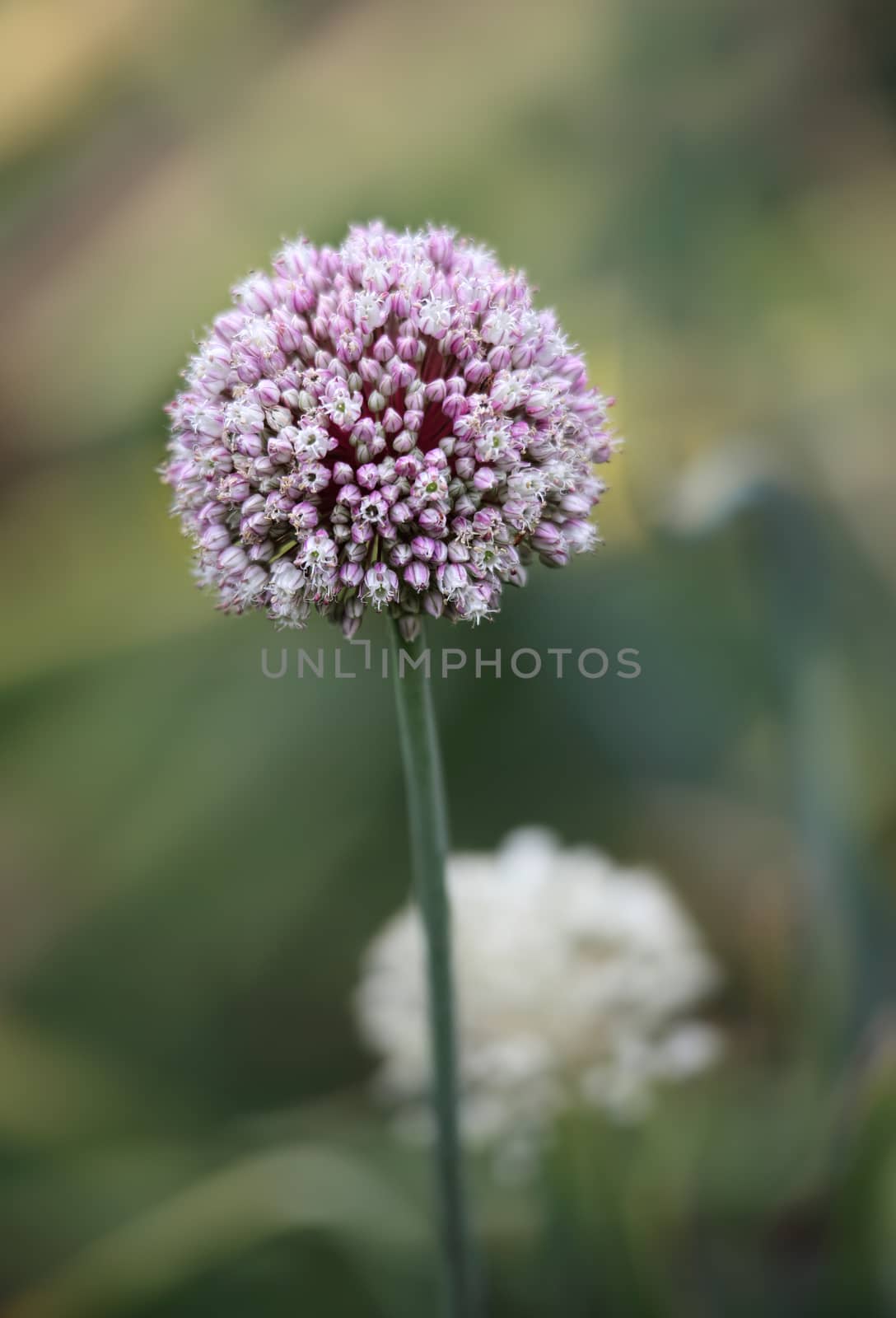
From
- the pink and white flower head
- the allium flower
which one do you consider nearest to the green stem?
the pink and white flower head

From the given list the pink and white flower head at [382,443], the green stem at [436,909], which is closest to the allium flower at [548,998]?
the green stem at [436,909]

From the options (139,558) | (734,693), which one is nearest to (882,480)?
(734,693)

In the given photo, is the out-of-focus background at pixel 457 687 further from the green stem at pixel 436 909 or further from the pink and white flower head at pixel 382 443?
the pink and white flower head at pixel 382 443

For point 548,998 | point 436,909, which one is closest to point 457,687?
point 548,998

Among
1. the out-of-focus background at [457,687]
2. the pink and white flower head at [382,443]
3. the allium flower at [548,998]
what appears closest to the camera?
the pink and white flower head at [382,443]

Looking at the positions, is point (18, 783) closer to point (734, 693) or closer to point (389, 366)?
point (734, 693)

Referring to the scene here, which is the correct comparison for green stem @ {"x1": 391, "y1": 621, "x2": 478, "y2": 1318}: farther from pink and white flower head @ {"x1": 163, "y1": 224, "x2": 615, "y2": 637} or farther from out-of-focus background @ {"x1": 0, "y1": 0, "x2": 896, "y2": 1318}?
out-of-focus background @ {"x1": 0, "y1": 0, "x2": 896, "y2": 1318}
